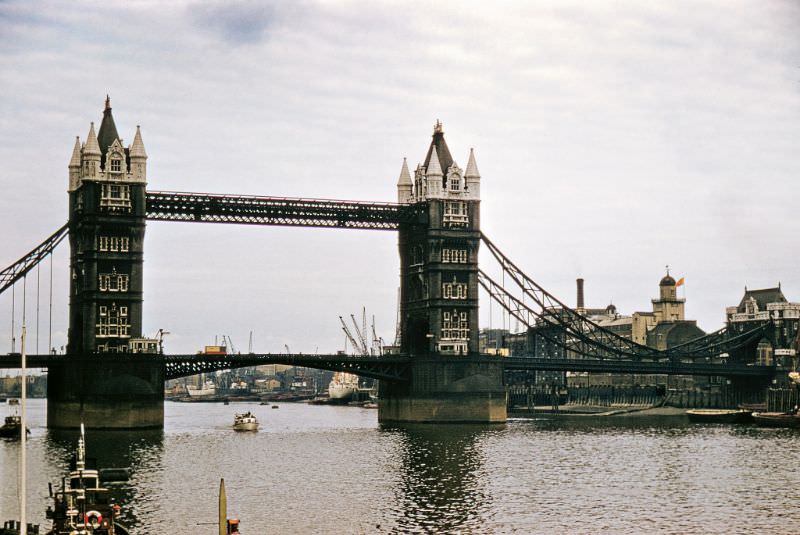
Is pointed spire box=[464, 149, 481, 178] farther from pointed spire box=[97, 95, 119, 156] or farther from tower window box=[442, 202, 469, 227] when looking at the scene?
pointed spire box=[97, 95, 119, 156]

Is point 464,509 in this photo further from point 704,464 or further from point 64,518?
point 704,464

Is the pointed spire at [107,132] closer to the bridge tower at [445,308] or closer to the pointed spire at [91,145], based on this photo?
the pointed spire at [91,145]

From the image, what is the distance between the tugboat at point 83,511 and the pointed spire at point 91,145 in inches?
4051

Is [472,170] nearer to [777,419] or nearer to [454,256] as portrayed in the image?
[454,256]

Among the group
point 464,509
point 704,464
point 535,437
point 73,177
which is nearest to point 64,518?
point 464,509

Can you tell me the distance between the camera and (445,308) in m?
182

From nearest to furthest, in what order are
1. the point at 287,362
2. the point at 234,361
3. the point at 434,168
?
1. the point at 234,361
2. the point at 287,362
3. the point at 434,168

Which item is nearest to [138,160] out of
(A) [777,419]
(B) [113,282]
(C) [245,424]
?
(B) [113,282]

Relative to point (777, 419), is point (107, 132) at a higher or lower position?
higher

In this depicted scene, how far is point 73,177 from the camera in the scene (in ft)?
562

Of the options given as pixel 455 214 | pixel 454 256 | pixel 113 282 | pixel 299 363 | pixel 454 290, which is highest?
pixel 455 214

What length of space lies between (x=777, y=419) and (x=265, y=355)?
79.3m

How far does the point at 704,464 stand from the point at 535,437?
40.8 metres

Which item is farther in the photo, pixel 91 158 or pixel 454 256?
pixel 454 256
